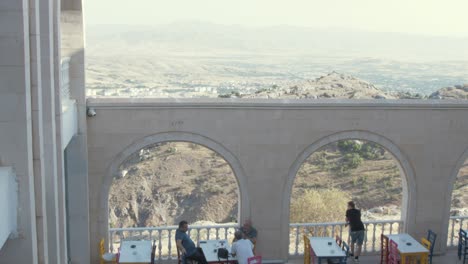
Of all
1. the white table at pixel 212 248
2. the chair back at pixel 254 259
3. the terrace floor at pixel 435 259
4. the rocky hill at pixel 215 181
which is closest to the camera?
the chair back at pixel 254 259

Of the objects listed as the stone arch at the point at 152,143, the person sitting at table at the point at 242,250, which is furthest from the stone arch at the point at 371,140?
the person sitting at table at the point at 242,250

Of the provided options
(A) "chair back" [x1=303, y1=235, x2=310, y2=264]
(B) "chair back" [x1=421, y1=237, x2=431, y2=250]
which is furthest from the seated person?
(B) "chair back" [x1=421, y1=237, x2=431, y2=250]

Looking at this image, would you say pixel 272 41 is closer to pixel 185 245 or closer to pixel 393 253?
pixel 393 253

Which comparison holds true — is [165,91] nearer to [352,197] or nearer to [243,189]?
[352,197]

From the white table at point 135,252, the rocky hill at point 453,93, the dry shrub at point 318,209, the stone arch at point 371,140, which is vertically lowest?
the dry shrub at point 318,209

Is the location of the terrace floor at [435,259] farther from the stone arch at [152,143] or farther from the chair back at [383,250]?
the stone arch at [152,143]

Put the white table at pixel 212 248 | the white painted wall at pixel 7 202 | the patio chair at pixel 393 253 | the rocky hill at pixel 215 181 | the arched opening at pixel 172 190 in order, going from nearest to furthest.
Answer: the white painted wall at pixel 7 202, the white table at pixel 212 248, the patio chair at pixel 393 253, the arched opening at pixel 172 190, the rocky hill at pixel 215 181

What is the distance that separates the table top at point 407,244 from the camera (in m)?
11.0

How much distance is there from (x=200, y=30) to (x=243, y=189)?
10992cm

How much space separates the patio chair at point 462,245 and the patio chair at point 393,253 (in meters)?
1.74

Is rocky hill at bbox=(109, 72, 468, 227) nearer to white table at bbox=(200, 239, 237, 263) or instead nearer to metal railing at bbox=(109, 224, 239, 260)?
metal railing at bbox=(109, 224, 239, 260)

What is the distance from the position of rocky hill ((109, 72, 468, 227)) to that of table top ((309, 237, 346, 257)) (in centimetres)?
1957

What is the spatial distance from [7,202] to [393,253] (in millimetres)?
7838

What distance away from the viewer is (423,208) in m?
12.4
